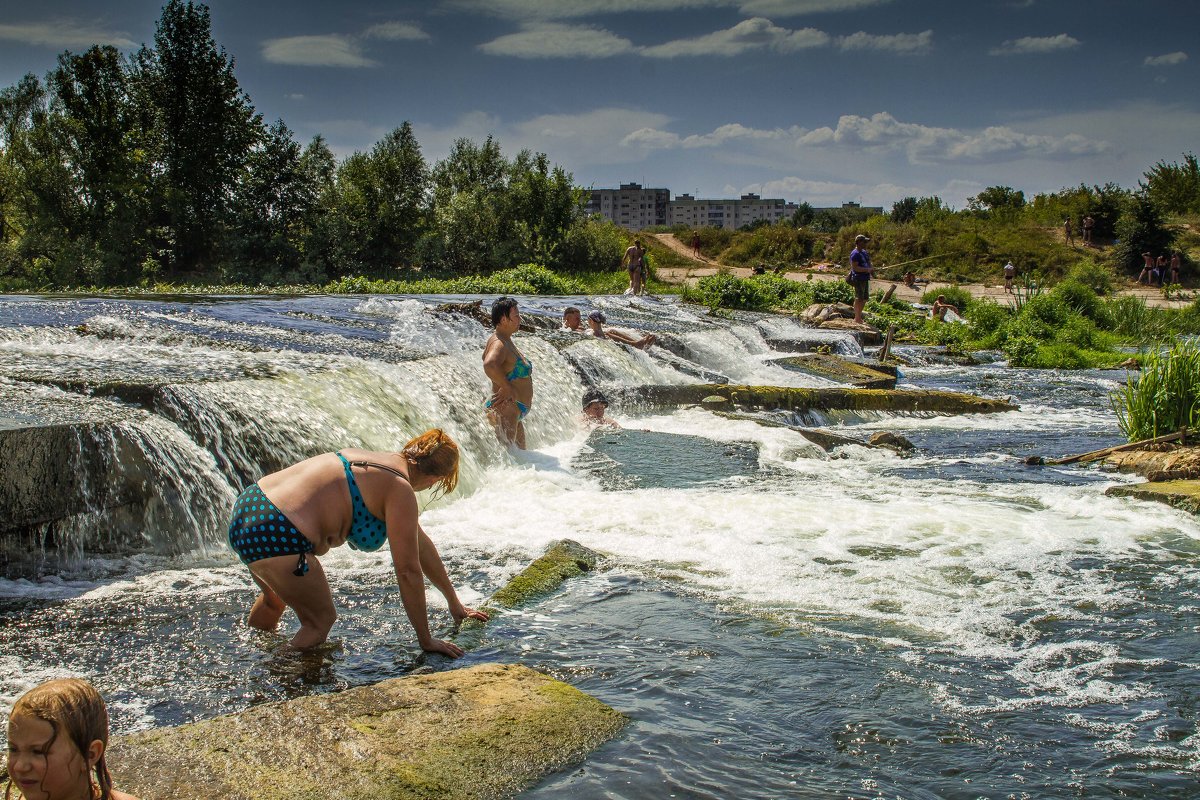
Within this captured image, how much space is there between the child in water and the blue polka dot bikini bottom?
193cm

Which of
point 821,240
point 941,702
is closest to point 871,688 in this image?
Result: point 941,702

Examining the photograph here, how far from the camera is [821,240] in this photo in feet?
182

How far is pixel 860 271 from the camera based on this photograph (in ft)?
73.0

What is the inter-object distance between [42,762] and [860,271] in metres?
21.6

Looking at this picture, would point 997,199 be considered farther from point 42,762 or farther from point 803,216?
point 42,762

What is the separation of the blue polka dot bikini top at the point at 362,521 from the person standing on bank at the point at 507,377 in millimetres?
5294

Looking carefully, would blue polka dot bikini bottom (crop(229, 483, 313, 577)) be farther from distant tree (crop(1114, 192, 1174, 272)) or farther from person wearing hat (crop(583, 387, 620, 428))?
distant tree (crop(1114, 192, 1174, 272))

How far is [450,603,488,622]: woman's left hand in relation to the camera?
491cm

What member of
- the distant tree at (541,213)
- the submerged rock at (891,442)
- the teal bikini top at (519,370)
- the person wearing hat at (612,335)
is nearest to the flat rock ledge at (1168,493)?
the submerged rock at (891,442)

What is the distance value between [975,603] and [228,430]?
5623 millimetres

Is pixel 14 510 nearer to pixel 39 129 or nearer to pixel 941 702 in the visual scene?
pixel 941 702

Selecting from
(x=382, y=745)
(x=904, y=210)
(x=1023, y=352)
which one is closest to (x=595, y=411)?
(x=382, y=745)

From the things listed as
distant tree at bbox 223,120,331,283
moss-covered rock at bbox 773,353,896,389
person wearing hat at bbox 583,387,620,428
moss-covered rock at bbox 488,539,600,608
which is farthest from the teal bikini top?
distant tree at bbox 223,120,331,283

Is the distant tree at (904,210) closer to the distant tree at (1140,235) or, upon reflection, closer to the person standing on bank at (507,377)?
the distant tree at (1140,235)
